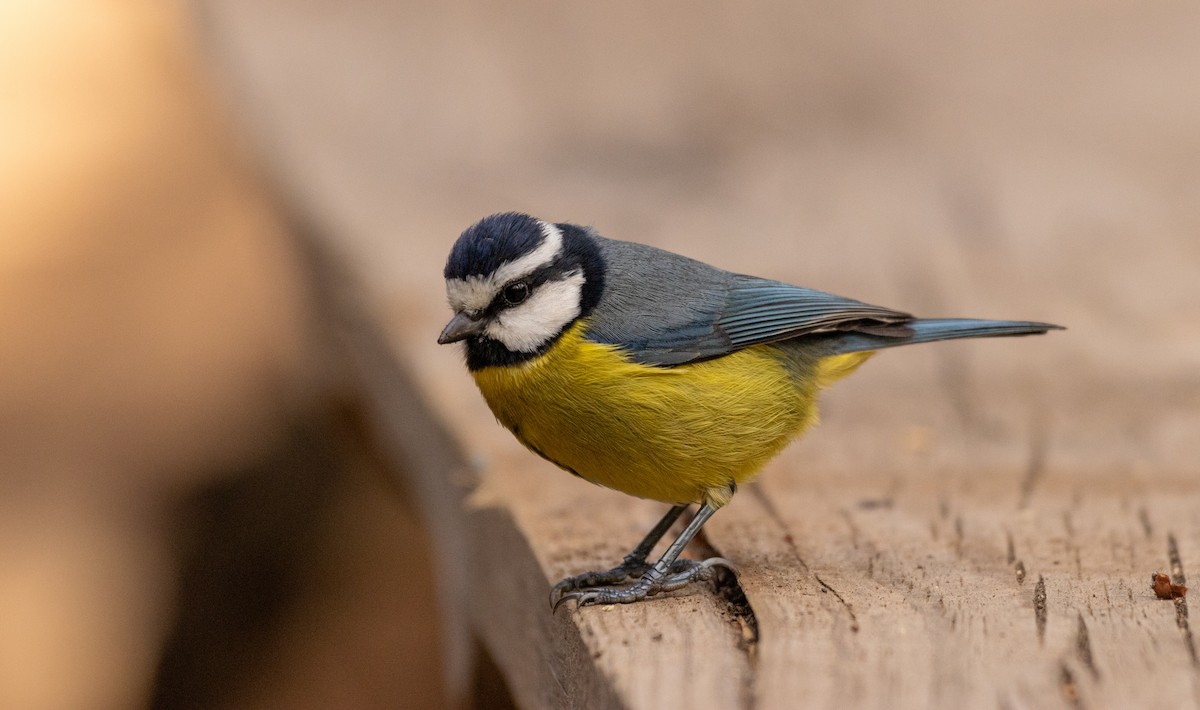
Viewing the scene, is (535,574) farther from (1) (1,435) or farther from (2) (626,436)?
(1) (1,435)

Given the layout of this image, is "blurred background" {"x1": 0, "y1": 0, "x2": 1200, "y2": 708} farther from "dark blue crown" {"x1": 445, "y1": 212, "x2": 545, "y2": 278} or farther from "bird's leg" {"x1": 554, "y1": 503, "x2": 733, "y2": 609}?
"dark blue crown" {"x1": 445, "y1": 212, "x2": 545, "y2": 278}

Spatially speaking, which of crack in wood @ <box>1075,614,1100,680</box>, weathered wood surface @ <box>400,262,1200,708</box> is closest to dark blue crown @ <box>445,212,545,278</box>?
weathered wood surface @ <box>400,262,1200,708</box>

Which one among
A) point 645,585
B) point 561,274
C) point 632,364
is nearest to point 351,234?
point 561,274

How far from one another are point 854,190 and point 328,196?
2325 mm

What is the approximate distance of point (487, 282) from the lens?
3.07 m

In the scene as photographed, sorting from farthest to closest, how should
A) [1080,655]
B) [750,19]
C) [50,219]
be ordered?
[750,19], [50,219], [1080,655]

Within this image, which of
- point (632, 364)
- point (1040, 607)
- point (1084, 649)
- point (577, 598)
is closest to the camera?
point (1084, 649)

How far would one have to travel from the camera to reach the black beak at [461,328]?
3.06 meters

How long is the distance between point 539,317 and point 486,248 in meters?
0.21

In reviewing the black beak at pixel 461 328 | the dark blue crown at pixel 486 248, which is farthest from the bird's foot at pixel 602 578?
the dark blue crown at pixel 486 248

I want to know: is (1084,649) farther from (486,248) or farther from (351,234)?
(351,234)

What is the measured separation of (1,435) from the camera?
5102 mm

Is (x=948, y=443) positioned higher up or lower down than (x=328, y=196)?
lower down

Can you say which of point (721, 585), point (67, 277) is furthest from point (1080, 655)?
point (67, 277)
